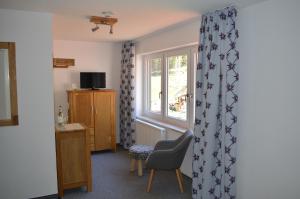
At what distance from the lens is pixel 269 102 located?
99.0 inches

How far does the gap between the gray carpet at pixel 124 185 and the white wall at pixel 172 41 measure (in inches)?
15.6

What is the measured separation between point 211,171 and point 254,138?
0.65m

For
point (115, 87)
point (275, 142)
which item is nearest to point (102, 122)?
point (115, 87)

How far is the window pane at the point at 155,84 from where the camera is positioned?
480cm

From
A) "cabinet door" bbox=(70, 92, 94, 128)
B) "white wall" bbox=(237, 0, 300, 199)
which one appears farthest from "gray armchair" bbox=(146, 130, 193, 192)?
"cabinet door" bbox=(70, 92, 94, 128)

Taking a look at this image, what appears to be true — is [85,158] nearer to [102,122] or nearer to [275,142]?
[102,122]

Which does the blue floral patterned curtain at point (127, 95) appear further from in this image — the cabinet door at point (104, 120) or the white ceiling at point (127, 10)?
the white ceiling at point (127, 10)

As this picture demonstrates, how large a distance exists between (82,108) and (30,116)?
6.29ft

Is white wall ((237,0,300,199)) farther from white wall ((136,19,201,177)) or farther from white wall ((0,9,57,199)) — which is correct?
white wall ((0,9,57,199))

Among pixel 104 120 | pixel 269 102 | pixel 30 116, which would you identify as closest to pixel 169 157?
pixel 269 102

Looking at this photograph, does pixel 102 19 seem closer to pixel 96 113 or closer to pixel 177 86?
pixel 177 86

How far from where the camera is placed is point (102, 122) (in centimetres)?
519

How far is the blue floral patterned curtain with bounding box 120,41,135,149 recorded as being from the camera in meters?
5.23

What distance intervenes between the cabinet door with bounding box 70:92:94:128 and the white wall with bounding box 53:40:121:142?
487 millimetres
